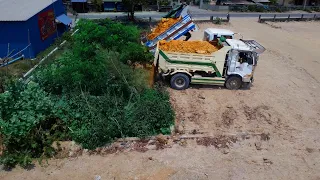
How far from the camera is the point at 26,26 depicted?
616 inches

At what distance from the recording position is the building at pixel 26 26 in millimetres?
15594

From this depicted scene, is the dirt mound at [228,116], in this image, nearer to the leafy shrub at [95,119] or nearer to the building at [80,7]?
the leafy shrub at [95,119]

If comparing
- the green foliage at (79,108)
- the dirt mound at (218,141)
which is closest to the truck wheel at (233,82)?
the green foliage at (79,108)

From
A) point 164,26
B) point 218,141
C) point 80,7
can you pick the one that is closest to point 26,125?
point 218,141

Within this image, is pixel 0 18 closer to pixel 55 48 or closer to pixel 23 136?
pixel 55 48

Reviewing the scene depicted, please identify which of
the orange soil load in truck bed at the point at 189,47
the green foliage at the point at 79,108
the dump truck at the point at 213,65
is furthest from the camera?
the orange soil load in truck bed at the point at 189,47

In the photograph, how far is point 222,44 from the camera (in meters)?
13.4

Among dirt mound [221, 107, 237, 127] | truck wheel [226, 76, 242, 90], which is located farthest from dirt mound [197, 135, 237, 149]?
truck wheel [226, 76, 242, 90]

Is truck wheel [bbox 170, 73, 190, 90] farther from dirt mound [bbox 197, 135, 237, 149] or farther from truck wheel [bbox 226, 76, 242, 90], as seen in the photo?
dirt mound [bbox 197, 135, 237, 149]

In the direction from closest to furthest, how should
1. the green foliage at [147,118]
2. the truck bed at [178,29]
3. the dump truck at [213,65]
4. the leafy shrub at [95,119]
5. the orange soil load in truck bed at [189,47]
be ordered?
the leafy shrub at [95,119] → the green foliage at [147,118] → the dump truck at [213,65] → the orange soil load in truck bed at [189,47] → the truck bed at [178,29]

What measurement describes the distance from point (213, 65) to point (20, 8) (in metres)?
11.8

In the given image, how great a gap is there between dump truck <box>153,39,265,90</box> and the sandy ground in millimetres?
511

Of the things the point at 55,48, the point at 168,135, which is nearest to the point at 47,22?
the point at 55,48

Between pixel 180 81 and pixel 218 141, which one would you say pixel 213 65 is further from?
pixel 218 141
